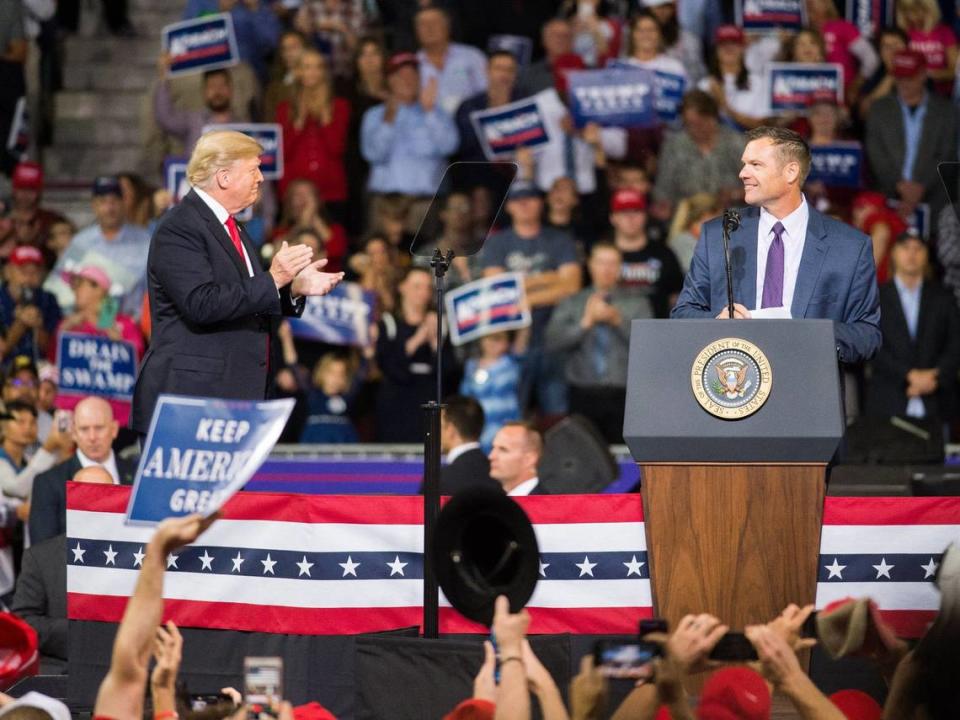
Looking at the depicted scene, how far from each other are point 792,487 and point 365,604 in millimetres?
1700

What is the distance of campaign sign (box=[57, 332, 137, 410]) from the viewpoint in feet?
31.5

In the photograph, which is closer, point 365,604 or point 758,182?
point 758,182

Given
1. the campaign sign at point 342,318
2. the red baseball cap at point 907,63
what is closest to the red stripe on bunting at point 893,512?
the campaign sign at point 342,318

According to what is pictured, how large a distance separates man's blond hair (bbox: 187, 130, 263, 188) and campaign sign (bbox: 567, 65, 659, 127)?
522 centimetres

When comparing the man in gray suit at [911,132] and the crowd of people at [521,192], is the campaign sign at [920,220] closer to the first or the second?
the crowd of people at [521,192]

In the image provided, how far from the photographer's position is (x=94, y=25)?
1433cm

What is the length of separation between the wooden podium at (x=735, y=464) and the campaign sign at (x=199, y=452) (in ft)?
3.95

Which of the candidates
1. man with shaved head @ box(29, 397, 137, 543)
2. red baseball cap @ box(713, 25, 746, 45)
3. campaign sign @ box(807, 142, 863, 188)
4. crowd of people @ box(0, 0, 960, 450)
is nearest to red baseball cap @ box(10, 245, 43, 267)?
crowd of people @ box(0, 0, 960, 450)

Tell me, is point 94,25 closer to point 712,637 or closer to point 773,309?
point 773,309

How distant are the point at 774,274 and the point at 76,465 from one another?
383 centimetres

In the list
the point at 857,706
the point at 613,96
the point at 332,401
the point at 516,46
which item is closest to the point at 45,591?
the point at 332,401

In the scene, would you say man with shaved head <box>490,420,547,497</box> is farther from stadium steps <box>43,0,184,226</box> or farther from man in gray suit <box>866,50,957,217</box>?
stadium steps <box>43,0,184,226</box>

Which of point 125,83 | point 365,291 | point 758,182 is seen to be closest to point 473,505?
point 758,182

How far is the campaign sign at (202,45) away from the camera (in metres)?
11.5
